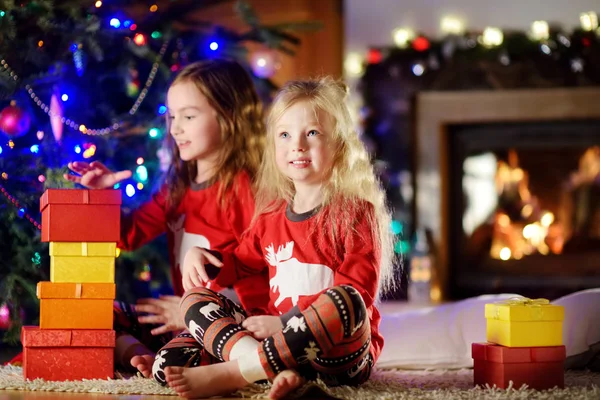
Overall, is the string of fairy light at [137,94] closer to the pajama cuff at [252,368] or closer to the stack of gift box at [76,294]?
the stack of gift box at [76,294]

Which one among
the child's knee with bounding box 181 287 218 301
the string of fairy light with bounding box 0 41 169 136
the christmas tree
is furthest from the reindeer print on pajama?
the string of fairy light with bounding box 0 41 169 136

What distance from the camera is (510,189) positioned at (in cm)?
378

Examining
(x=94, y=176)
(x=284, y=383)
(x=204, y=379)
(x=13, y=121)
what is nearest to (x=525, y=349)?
(x=284, y=383)

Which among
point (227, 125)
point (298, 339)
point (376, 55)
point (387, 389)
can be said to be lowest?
point (387, 389)

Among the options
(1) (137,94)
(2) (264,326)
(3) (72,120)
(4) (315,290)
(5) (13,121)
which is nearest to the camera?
(2) (264,326)

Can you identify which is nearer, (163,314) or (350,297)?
(350,297)

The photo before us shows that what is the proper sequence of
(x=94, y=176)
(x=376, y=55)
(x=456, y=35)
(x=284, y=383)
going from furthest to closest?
(x=376, y=55)
(x=456, y=35)
(x=94, y=176)
(x=284, y=383)

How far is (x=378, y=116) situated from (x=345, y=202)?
6.91 ft

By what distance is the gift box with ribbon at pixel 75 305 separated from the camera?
1763 millimetres

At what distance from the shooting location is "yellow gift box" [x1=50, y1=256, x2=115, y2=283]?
1.78m

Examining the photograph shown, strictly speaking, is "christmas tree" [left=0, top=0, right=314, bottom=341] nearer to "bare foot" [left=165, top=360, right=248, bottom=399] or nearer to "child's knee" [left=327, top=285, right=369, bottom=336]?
"bare foot" [left=165, top=360, right=248, bottom=399]

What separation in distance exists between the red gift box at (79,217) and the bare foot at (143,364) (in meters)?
0.26

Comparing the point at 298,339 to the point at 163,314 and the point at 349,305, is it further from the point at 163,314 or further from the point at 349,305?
the point at 163,314

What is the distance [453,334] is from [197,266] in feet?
2.42
